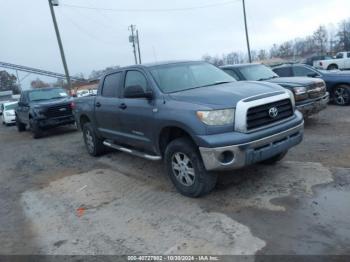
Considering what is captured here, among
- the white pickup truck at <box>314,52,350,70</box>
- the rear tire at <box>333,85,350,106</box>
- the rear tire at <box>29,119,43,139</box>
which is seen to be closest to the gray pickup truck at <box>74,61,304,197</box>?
the rear tire at <box>333,85,350,106</box>

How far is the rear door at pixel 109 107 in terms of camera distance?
6.63m

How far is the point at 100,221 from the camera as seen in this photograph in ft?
15.6

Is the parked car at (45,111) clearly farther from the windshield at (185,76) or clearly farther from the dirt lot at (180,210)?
the windshield at (185,76)

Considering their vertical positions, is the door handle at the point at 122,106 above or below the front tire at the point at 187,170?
above

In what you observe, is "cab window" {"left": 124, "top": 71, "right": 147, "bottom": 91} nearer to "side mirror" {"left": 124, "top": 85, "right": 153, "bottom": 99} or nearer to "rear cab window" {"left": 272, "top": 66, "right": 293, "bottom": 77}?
"side mirror" {"left": 124, "top": 85, "right": 153, "bottom": 99}

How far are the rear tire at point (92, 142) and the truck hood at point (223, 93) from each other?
3.34 metres

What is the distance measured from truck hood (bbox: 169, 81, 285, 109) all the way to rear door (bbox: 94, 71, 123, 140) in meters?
1.70

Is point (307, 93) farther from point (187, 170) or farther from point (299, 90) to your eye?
point (187, 170)

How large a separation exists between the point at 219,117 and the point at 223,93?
48cm

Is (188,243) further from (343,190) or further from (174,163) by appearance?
(343,190)

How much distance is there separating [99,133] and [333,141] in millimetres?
4889

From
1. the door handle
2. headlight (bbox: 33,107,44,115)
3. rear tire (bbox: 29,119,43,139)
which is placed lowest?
rear tire (bbox: 29,119,43,139)

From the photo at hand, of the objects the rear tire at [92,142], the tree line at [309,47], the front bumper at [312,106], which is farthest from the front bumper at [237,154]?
the tree line at [309,47]

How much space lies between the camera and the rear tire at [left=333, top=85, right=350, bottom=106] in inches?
453
